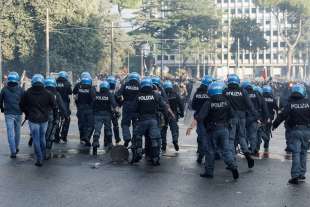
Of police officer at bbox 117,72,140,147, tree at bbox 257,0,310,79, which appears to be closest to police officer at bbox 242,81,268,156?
police officer at bbox 117,72,140,147

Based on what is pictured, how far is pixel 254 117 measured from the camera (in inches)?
545

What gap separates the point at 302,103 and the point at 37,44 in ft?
134

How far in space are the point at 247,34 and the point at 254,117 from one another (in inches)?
3549

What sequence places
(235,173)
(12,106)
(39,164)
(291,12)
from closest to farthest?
(235,173) < (39,164) < (12,106) < (291,12)

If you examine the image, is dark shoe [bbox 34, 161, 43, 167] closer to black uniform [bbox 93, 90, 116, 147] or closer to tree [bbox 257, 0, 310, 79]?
black uniform [bbox 93, 90, 116, 147]

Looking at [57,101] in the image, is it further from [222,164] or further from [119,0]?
[119,0]

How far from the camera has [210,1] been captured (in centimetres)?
9638

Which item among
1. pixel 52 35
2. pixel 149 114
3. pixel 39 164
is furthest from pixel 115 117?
pixel 52 35

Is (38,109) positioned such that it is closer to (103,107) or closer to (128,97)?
(103,107)

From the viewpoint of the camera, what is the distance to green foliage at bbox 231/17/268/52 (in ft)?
335

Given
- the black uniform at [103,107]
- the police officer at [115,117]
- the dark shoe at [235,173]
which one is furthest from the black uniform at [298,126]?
the police officer at [115,117]

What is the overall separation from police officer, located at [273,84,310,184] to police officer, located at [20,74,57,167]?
14.6ft

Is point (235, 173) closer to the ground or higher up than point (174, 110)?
closer to the ground

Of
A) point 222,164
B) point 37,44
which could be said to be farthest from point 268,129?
point 37,44
